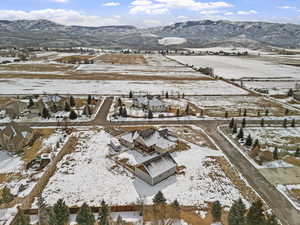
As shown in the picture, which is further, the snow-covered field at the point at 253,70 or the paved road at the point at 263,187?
the snow-covered field at the point at 253,70

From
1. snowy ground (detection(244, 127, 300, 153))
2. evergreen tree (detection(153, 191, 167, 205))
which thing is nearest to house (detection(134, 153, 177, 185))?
evergreen tree (detection(153, 191, 167, 205))

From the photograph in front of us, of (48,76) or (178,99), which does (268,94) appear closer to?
(178,99)

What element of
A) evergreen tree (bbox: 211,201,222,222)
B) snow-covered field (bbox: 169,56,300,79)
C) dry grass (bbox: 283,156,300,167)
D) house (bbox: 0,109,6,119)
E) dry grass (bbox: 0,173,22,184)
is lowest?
dry grass (bbox: 283,156,300,167)

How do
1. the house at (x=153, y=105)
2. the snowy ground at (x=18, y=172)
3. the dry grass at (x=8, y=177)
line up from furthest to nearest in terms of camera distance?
1. the house at (x=153, y=105)
2. the dry grass at (x=8, y=177)
3. the snowy ground at (x=18, y=172)

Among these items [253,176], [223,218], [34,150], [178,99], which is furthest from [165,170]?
[178,99]

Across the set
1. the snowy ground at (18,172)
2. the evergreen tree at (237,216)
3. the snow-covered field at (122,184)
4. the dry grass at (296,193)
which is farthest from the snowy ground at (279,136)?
the snowy ground at (18,172)

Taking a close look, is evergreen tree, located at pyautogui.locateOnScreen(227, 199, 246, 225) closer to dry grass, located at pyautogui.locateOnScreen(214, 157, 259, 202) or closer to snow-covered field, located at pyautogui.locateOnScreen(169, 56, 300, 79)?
dry grass, located at pyautogui.locateOnScreen(214, 157, 259, 202)

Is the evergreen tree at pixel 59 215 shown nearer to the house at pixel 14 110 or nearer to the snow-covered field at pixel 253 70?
the house at pixel 14 110
